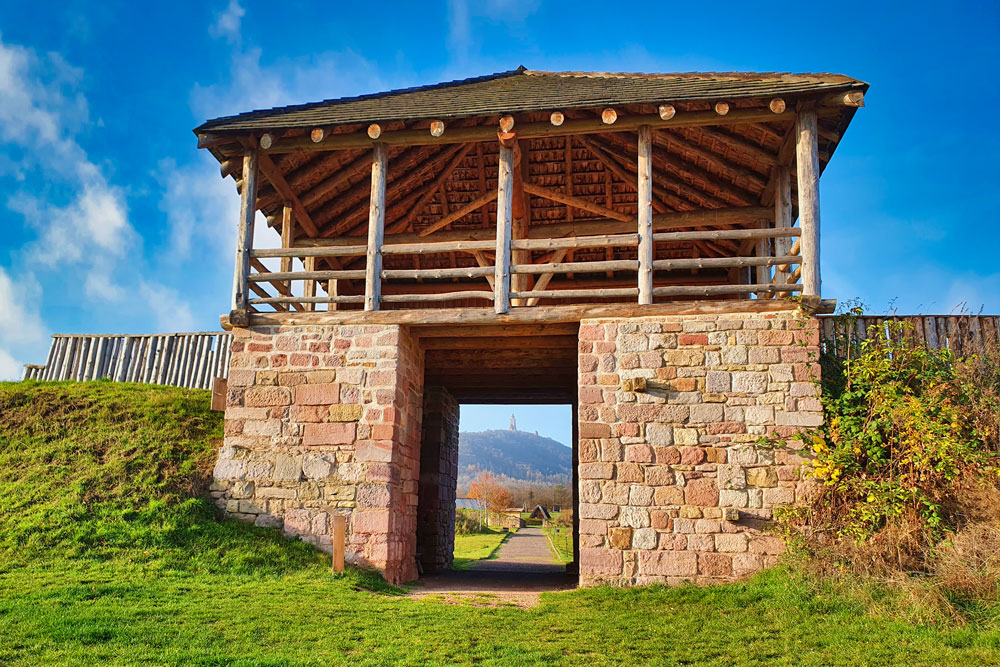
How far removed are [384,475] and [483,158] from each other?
5.74 m

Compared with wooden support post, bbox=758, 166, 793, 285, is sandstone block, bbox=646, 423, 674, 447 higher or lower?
lower

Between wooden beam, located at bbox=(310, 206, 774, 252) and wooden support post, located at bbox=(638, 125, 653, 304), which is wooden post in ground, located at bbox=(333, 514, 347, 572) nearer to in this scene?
wooden support post, located at bbox=(638, 125, 653, 304)

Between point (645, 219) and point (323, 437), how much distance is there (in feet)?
15.6

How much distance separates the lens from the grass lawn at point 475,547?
15.0 meters

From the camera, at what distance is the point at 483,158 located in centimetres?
1216

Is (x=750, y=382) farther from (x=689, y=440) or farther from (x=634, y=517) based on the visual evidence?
(x=634, y=517)

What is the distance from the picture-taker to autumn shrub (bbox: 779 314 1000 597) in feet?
23.0

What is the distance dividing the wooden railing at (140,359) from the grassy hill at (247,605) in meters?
3.60

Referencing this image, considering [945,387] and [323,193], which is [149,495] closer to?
[323,193]

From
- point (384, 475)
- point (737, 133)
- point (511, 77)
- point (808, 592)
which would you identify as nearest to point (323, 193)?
point (511, 77)

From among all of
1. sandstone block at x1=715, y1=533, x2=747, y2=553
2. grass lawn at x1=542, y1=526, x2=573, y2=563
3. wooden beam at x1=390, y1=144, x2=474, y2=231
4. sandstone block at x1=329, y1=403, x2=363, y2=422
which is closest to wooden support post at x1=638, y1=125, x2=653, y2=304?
sandstone block at x1=715, y1=533, x2=747, y2=553

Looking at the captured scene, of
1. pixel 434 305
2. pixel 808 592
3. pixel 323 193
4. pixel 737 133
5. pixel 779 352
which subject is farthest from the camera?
pixel 434 305

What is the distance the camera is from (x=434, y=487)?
13.0 m

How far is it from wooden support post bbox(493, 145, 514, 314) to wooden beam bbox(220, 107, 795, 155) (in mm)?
395
